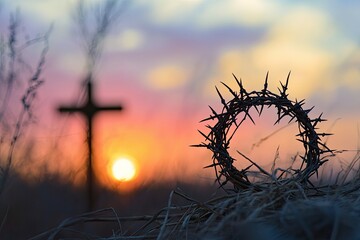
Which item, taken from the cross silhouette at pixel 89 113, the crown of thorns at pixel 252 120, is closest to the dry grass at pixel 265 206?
the crown of thorns at pixel 252 120

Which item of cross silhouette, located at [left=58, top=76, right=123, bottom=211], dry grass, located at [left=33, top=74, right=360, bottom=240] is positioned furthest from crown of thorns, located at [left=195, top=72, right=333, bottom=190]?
cross silhouette, located at [left=58, top=76, right=123, bottom=211]

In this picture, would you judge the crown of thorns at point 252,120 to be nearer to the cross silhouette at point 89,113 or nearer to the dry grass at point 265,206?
the dry grass at point 265,206

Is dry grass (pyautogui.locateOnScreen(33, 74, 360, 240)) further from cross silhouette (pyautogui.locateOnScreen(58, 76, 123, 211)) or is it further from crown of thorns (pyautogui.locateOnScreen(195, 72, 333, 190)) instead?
cross silhouette (pyautogui.locateOnScreen(58, 76, 123, 211))

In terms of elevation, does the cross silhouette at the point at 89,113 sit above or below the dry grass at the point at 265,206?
above

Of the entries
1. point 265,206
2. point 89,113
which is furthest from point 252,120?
point 89,113

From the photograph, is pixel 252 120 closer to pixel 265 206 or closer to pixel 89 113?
pixel 265 206

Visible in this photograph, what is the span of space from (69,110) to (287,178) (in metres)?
3.32

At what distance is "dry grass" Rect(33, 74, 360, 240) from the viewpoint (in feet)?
4.27

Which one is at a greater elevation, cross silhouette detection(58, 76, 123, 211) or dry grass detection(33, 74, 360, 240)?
cross silhouette detection(58, 76, 123, 211)

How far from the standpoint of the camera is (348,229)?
1271mm

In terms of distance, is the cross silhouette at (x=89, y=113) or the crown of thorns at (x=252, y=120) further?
the cross silhouette at (x=89, y=113)

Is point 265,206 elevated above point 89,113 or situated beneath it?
situated beneath

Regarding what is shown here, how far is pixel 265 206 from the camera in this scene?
1.45m

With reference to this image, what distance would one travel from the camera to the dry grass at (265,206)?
4.27ft
